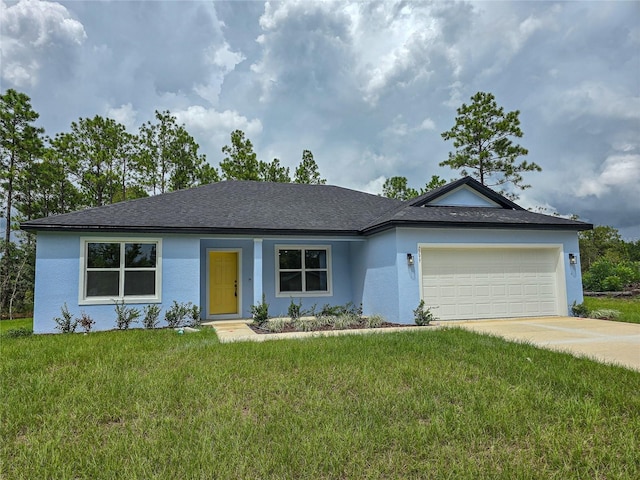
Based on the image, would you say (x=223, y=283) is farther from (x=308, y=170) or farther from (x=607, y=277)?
(x=607, y=277)

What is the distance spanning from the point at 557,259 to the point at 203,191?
13.0 m

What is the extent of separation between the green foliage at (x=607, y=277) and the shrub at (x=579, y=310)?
9.55m

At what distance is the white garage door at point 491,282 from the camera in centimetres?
1148

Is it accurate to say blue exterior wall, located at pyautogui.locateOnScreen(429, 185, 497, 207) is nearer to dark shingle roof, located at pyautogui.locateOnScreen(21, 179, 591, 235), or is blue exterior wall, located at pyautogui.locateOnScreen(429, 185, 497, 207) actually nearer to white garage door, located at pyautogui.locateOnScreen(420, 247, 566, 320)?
dark shingle roof, located at pyautogui.locateOnScreen(21, 179, 591, 235)

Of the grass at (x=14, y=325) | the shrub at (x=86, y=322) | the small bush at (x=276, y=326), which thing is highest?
the shrub at (x=86, y=322)

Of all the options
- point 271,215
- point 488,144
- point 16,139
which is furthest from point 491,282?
point 16,139

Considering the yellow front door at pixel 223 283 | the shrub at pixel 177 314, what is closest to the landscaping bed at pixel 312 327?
the shrub at pixel 177 314

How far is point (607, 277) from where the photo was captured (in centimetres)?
1941

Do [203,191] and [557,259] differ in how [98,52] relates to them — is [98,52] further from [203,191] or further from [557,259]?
[557,259]

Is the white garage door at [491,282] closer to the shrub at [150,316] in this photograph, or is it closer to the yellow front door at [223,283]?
the yellow front door at [223,283]

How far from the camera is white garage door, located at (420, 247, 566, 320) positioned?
11477mm

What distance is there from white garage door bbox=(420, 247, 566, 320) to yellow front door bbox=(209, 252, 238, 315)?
644 centimetres

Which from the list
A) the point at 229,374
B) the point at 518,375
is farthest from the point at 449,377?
the point at 229,374

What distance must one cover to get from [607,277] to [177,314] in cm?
2092
